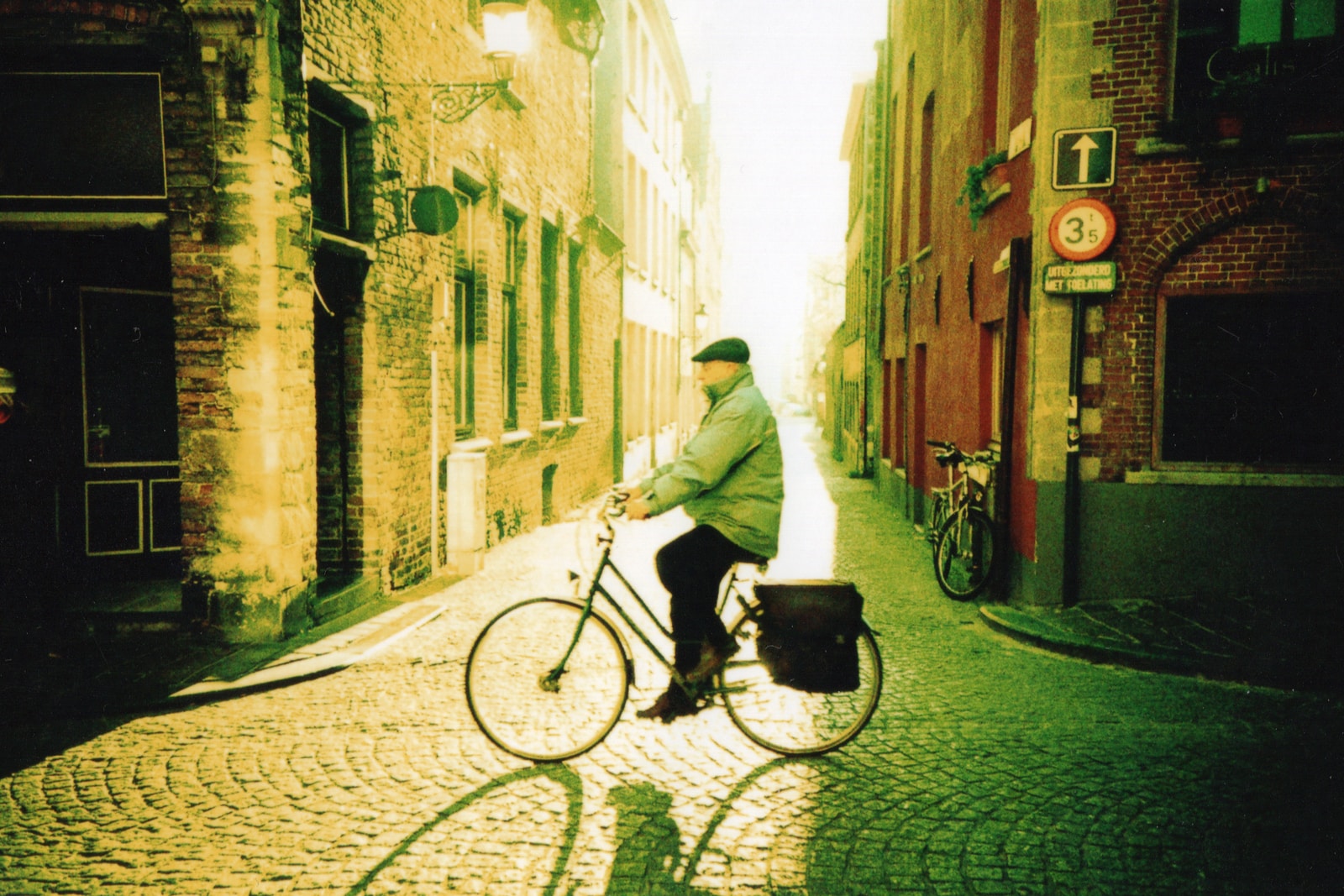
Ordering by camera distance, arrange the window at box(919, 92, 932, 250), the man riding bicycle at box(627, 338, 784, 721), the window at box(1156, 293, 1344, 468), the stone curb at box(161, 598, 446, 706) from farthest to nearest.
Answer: the window at box(919, 92, 932, 250) → the window at box(1156, 293, 1344, 468) → the stone curb at box(161, 598, 446, 706) → the man riding bicycle at box(627, 338, 784, 721)

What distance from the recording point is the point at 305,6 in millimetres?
6812

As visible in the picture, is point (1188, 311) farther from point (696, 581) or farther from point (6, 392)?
point (6, 392)

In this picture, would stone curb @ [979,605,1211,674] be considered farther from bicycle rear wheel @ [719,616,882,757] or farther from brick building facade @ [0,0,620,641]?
brick building facade @ [0,0,620,641]

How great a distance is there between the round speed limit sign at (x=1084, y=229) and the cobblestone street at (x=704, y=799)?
129 inches

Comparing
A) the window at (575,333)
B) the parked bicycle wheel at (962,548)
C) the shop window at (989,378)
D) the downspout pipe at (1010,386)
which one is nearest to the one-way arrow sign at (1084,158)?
the downspout pipe at (1010,386)

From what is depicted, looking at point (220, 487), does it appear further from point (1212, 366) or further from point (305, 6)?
point (1212, 366)

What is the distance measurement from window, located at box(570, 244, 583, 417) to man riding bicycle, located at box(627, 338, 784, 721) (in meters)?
11.0

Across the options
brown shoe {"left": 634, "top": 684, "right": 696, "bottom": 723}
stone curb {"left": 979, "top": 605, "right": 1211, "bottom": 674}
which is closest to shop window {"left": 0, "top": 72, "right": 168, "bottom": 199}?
brown shoe {"left": 634, "top": 684, "right": 696, "bottom": 723}

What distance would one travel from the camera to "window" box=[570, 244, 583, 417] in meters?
15.3

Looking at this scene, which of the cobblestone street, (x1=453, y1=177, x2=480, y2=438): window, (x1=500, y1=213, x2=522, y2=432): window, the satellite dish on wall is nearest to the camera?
the cobblestone street

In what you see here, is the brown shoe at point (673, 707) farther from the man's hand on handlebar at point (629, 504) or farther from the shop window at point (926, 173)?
the shop window at point (926, 173)

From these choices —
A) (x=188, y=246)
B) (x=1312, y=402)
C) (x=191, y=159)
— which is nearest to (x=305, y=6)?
(x=191, y=159)

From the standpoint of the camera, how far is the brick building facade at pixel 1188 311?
744cm

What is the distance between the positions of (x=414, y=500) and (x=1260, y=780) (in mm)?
6742
